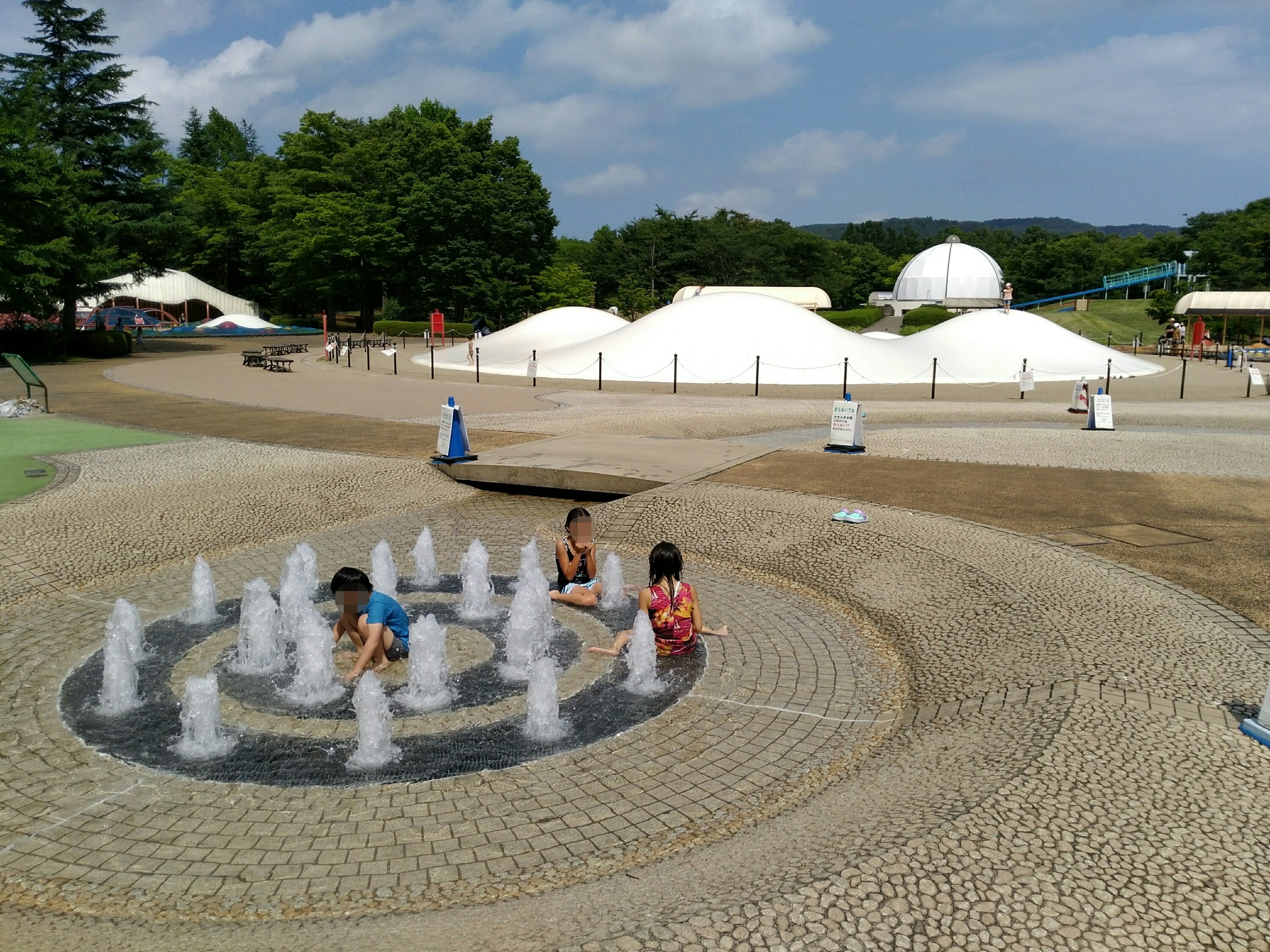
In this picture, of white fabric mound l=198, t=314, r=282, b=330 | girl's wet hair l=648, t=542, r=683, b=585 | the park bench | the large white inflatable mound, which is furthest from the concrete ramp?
white fabric mound l=198, t=314, r=282, b=330

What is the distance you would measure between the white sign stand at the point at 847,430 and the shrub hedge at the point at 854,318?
55.6 metres

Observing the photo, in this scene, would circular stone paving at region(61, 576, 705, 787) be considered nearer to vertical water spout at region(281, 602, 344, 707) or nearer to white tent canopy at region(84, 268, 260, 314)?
vertical water spout at region(281, 602, 344, 707)

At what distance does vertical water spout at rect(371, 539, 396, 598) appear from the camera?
840cm

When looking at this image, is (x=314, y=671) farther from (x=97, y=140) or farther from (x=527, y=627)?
(x=97, y=140)

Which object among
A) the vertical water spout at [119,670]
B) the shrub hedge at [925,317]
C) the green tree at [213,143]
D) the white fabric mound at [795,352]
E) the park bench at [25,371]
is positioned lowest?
the vertical water spout at [119,670]

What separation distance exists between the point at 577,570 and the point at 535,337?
37.5 m

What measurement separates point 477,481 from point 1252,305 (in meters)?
55.3

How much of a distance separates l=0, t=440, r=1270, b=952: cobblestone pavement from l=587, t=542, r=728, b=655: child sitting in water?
1.04 feet

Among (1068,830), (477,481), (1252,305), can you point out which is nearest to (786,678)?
(1068,830)

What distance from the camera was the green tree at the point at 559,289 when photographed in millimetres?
67500

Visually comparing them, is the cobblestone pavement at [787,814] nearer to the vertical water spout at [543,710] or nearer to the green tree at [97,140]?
the vertical water spout at [543,710]

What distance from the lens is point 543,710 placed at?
5582 millimetres

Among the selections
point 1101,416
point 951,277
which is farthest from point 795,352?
point 951,277

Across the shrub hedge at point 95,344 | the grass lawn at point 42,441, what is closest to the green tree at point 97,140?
the shrub hedge at point 95,344
